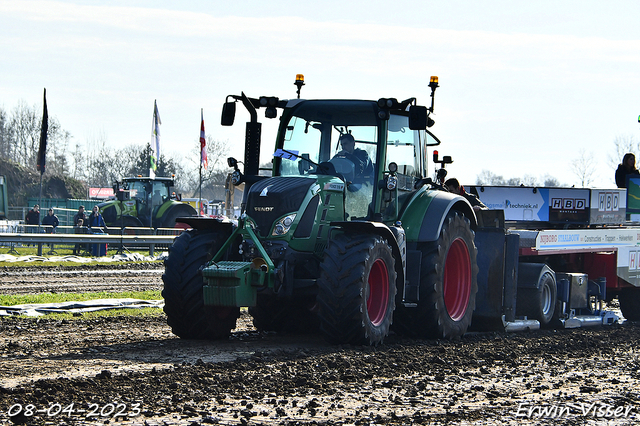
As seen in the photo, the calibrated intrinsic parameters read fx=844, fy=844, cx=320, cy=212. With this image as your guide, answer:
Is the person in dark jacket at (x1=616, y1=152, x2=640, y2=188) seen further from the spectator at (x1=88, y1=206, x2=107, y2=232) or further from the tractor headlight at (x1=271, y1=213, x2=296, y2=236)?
the spectator at (x1=88, y1=206, x2=107, y2=232)

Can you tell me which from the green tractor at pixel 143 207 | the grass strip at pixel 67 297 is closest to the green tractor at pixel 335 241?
the grass strip at pixel 67 297

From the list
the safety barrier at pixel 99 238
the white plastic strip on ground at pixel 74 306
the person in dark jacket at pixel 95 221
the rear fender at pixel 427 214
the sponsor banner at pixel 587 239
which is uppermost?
the rear fender at pixel 427 214

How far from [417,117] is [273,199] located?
186cm

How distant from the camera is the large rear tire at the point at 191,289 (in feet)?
29.3

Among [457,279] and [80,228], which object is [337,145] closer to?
[457,279]

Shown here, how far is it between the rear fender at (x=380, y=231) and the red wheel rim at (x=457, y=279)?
1380mm

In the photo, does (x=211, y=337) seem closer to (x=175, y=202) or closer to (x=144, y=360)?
(x=144, y=360)

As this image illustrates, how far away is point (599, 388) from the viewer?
710 centimetres

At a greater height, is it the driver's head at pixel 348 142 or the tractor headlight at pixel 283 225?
the driver's head at pixel 348 142

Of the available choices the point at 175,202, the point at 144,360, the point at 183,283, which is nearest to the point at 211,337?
the point at 183,283

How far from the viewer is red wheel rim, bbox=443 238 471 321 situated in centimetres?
1056

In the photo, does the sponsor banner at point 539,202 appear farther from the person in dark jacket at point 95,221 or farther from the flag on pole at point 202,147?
the flag on pole at point 202,147

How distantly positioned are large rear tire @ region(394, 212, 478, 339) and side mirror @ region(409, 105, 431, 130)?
54.0 inches

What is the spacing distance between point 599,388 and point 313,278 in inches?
129
